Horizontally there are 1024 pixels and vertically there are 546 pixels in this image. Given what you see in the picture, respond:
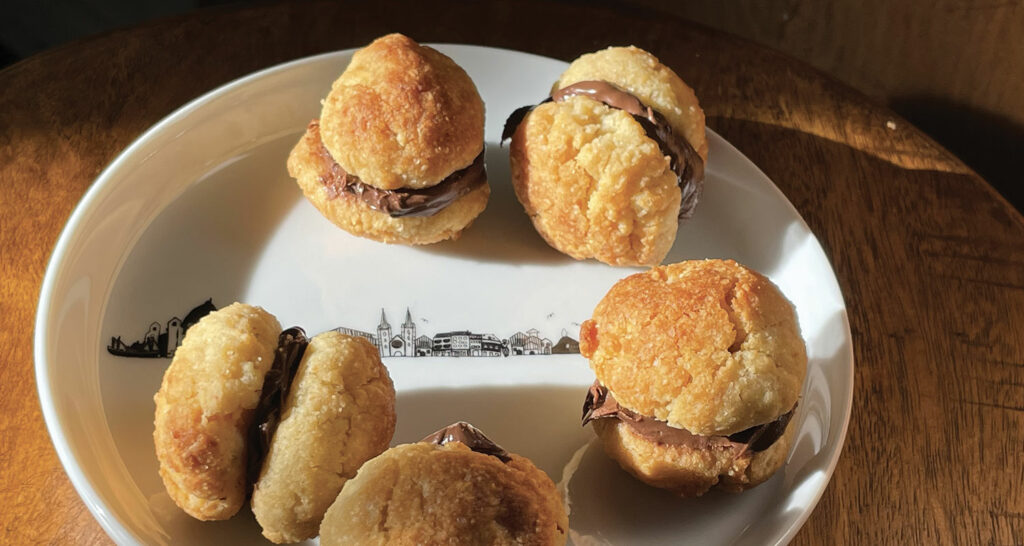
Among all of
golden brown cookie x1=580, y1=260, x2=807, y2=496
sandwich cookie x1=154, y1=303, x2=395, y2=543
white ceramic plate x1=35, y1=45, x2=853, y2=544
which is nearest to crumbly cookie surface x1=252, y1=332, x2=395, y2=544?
sandwich cookie x1=154, y1=303, x2=395, y2=543

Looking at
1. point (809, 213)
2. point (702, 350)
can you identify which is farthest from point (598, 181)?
point (809, 213)

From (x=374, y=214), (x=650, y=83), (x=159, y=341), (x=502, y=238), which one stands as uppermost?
(x=650, y=83)

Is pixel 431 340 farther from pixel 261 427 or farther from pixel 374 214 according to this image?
pixel 261 427

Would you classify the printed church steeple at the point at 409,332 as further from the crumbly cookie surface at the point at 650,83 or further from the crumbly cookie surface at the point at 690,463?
the crumbly cookie surface at the point at 650,83

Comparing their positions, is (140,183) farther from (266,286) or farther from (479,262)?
(479,262)

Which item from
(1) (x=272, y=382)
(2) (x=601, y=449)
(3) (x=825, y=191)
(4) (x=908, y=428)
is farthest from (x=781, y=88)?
(1) (x=272, y=382)

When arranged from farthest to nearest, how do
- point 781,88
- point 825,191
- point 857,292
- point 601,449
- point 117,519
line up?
point 781,88 < point 825,191 < point 857,292 < point 601,449 < point 117,519
